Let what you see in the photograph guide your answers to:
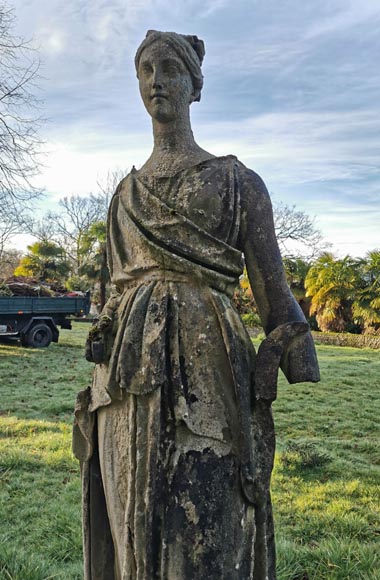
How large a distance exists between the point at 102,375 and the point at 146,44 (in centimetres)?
144

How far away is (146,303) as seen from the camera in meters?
2.02

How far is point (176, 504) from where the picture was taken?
1.83 m

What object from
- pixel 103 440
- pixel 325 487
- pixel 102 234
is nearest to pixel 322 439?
pixel 325 487

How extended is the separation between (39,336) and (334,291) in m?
13.9

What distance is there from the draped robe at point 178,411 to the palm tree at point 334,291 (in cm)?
2279

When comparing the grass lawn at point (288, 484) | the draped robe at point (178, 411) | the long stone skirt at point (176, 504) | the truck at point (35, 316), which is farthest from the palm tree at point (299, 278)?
the long stone skirt at point (176, 504)

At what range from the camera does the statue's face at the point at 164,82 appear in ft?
7.13

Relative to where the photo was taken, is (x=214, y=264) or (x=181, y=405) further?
(x=214, y=264)

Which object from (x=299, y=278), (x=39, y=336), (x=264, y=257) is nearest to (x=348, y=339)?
(x=299, y=278)

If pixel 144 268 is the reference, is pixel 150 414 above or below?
below

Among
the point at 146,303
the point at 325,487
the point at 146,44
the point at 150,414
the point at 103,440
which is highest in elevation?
the point at 146,44

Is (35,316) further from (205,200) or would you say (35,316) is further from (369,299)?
(205,200)

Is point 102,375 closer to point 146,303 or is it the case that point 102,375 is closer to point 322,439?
point 146,303

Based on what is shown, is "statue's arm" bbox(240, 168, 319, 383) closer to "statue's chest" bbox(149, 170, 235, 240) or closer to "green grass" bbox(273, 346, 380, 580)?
"statue's chest" bbox(149, 170, 235, 240)
